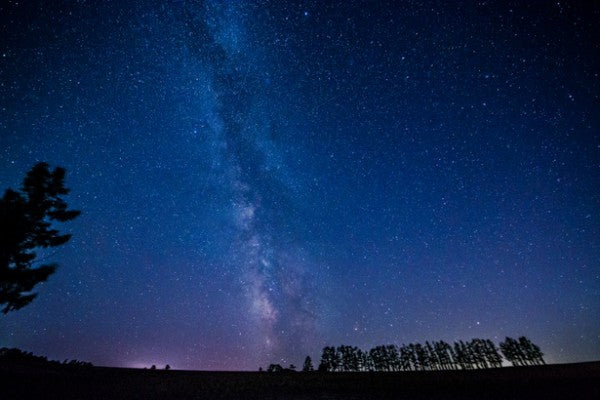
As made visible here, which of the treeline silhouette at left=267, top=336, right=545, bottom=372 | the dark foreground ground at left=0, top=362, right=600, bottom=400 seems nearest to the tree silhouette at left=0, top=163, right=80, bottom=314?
the dark foreground ground at left=0, top=362, right=600, bottom=400

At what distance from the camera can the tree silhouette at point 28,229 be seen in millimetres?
18641

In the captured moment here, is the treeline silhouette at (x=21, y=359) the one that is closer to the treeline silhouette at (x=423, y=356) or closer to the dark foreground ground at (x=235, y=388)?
the dark foreground ground at (x=235, y=388)

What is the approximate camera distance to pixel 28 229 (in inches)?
777

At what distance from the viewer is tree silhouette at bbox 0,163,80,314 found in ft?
61.2

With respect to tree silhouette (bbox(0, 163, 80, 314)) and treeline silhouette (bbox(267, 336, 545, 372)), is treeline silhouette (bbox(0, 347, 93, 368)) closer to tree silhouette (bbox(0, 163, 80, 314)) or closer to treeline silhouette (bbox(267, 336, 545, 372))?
tree silhouette (bbox(0, 163, 80, 314))

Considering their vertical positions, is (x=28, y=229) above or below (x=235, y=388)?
above

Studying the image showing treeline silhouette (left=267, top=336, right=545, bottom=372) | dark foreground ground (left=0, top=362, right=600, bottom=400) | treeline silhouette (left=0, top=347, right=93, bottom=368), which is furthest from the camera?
treeline silhouette (left=267, top=336, right=545, bottom=372)

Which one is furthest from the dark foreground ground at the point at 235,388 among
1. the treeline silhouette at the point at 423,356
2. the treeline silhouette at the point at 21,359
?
the treeline silhouette at the point at 423,356

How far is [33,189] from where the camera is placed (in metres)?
20.9

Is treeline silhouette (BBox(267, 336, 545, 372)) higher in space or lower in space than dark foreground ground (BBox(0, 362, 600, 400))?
higher

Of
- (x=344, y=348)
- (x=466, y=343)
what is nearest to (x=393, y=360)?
(x=344, y=348)

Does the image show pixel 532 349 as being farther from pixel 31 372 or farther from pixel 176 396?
pixel 31 372

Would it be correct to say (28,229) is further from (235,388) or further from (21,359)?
(235,388)

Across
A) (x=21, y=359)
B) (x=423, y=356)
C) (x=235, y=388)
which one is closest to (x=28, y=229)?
(x=21, y=359)
